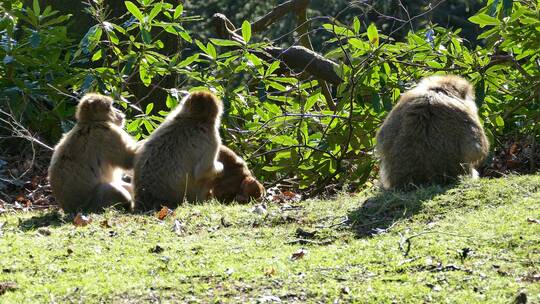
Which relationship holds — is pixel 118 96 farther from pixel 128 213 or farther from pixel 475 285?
pixel 475 285

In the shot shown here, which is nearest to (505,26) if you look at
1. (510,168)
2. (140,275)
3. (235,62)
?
(510,168)

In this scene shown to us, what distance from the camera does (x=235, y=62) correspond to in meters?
11.3

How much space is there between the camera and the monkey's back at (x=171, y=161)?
9086mm

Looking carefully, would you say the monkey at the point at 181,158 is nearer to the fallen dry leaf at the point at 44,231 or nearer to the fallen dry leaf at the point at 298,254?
the fallen dry leaf at the point at 44,231

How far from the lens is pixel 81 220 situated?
26.4 feet

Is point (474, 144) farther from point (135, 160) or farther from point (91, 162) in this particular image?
point (91, 162)

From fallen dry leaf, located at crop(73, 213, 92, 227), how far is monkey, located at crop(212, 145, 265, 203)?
2.07m

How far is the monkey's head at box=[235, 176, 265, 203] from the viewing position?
992cm

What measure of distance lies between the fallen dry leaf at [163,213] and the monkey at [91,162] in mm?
654

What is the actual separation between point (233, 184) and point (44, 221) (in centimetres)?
234

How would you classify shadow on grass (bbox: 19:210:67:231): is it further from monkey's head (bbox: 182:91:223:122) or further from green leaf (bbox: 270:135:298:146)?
green leaf (bbox: 270:135:298:146)

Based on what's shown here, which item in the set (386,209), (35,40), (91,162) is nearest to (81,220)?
(91,162)

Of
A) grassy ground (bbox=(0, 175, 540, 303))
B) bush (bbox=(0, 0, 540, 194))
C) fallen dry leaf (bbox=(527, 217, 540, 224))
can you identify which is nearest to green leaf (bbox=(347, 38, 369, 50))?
bush (bbox=(0, 0, 540, 194))

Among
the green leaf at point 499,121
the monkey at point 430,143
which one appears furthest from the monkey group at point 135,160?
the green leaf at point 499,121
